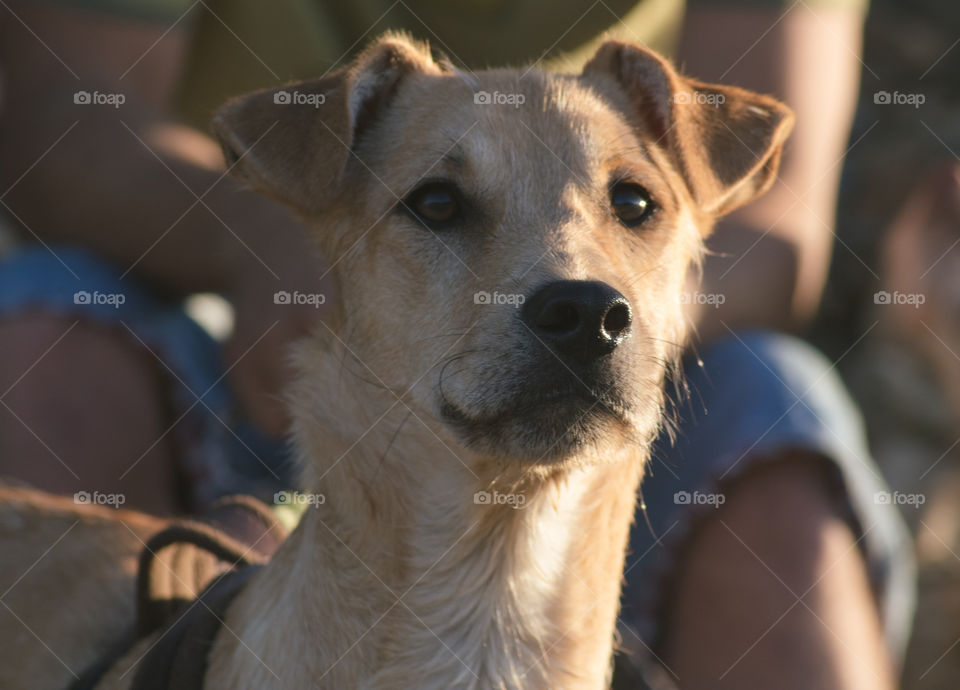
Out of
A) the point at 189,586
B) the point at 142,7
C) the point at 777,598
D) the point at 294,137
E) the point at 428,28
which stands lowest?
the point at 777,598

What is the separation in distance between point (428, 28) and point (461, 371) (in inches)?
86.5

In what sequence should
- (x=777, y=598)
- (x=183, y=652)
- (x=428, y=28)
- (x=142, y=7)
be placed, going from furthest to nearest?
1. (x=142, y=7)
2. (x=428, y=28)
3. (x=777, y=598)
4. (x=183, y=652)

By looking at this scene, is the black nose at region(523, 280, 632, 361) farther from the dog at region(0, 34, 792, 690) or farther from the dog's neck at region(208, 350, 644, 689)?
the dog's neck at region(208, 350, 644, 689)

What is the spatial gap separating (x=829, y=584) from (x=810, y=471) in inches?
13.2

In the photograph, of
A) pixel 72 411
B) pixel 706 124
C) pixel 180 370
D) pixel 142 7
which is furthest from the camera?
pixel 142 7

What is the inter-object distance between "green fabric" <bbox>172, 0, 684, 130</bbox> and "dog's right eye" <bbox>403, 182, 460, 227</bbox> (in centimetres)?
164


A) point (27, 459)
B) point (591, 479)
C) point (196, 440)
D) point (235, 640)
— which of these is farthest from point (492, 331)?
point (27, 459)

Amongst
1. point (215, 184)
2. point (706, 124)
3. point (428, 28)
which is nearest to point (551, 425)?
point (706, 124)

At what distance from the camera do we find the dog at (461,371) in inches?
76.8

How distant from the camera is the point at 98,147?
12.2 feet

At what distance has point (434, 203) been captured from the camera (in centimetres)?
219

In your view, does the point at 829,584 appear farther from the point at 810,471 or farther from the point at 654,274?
the point at 654,274

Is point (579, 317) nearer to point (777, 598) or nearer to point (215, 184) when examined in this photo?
point (777, 598)

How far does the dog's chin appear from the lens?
192cm
